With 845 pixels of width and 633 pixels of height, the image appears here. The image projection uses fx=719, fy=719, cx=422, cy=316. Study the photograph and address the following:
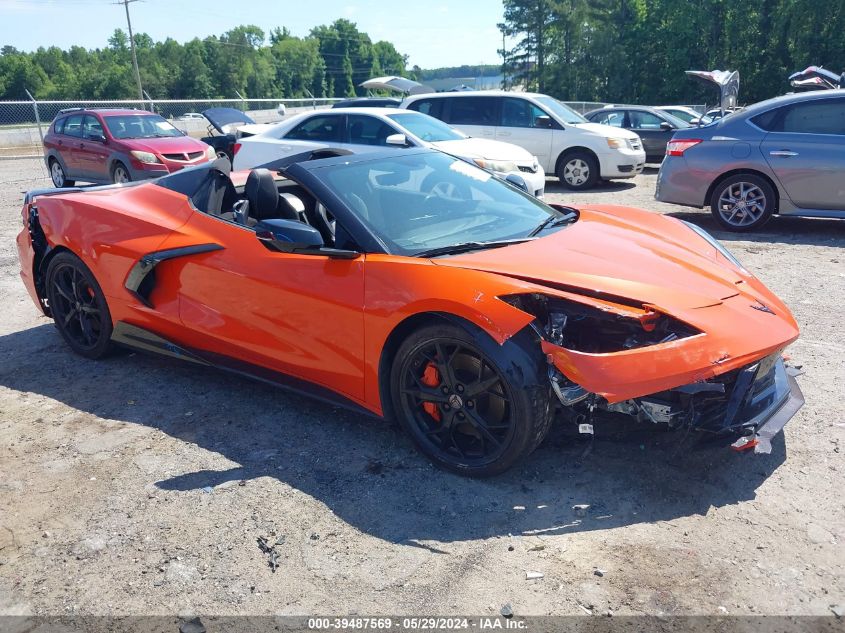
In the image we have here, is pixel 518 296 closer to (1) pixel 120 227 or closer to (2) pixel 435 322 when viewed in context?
(2) pixel 435 322

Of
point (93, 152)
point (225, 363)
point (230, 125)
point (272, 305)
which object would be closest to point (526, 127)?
point (230, 125)

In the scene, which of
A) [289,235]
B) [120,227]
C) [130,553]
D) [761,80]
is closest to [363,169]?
[289,235]

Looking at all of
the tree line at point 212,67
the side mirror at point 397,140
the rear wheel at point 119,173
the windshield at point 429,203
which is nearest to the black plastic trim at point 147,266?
the windshield at point 429,203

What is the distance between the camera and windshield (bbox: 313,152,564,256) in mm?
3672

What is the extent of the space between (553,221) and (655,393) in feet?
4.88

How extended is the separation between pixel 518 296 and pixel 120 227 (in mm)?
2785

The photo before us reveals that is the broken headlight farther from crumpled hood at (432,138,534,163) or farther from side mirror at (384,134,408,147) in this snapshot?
crumpled hood at (432,138,534,163)

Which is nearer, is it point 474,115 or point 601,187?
point 474,115

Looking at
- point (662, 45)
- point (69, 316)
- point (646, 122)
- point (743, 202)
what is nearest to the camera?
point (69, 316)

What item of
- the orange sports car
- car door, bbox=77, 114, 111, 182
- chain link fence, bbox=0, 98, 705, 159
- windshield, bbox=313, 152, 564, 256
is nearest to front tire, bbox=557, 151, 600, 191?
Result: car door, bbox=77, 114, 111, 182

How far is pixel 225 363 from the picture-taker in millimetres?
4145

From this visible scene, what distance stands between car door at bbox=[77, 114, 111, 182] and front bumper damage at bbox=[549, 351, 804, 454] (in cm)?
1261

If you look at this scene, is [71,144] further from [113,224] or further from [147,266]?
[147,266]

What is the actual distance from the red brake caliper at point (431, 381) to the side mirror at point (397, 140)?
6.79 metres
